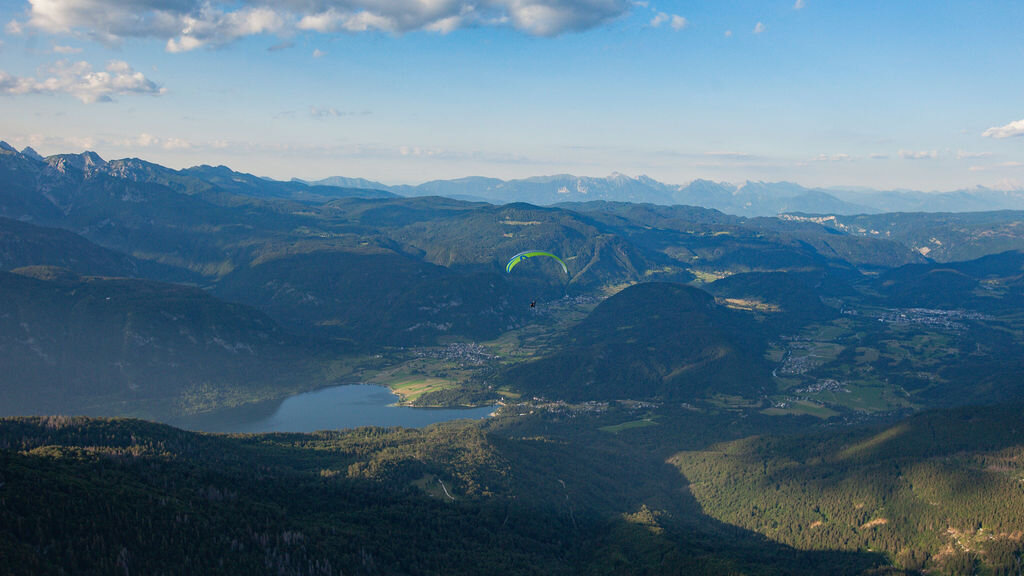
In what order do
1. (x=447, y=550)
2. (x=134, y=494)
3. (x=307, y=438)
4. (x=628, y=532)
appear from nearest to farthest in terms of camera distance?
(x=134, y=494) → (x=447, y=550) → (x=628, y=532) → (x=307, y=438)

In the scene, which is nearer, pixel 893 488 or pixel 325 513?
pixel 325 513

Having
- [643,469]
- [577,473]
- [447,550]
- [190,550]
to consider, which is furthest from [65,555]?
[643,469]

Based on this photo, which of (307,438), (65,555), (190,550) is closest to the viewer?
(65,555)


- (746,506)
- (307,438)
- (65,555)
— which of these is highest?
(65,555)

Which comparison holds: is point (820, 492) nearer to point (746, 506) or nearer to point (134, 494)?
point (746, 506)

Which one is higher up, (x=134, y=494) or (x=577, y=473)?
(x=134, y=494)

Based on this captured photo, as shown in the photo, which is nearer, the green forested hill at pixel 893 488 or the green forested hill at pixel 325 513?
the green forested hill at pixel 325 513

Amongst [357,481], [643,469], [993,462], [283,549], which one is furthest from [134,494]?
[993,462]

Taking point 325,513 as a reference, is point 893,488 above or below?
below

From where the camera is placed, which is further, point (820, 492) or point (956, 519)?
point (820, 492)

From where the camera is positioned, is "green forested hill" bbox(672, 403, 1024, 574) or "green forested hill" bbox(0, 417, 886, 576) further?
"green forested hill" bbox(672, 403, 1024, 574)
